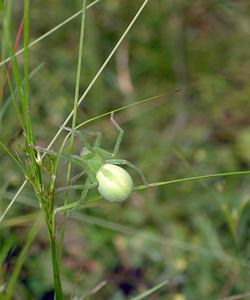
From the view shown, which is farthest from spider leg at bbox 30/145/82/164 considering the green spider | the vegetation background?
the vegetation background

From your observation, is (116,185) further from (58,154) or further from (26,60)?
(26,60)

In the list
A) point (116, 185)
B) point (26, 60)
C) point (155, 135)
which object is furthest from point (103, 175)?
point (155, 135)

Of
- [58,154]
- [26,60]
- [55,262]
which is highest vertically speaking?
[26,60]

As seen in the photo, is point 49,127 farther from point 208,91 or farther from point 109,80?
point 208,91

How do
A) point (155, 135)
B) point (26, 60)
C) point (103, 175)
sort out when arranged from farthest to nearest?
1. point (155, 135)
2. point (103, 175)
3. point (26, 60)

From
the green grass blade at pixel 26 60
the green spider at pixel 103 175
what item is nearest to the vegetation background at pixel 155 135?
the green spider at pixel 103 175

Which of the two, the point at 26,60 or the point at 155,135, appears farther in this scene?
the point at 155,135

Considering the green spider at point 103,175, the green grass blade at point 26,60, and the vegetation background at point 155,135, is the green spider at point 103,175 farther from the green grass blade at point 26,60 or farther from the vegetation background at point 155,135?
the vegetation background at point 155,135

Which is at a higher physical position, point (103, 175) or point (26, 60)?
point (26, 60)

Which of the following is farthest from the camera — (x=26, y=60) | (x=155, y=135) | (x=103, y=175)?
(x=155, y=135)

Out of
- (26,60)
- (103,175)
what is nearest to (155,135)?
(103,175)

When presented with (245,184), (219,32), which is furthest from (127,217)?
(219,32)
